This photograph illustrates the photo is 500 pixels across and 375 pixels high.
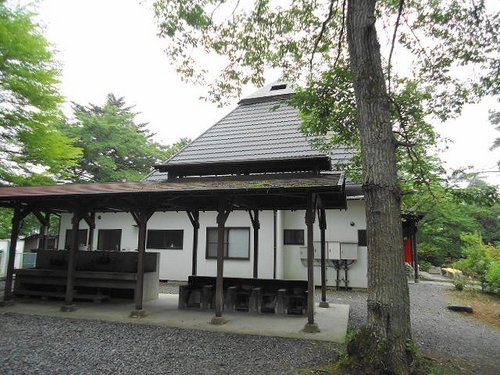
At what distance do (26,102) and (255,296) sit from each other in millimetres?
9454

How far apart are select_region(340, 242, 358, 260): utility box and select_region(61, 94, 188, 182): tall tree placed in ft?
49.1

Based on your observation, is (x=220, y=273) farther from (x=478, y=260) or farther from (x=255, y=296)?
(x=478, y=260)

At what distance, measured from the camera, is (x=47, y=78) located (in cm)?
1140

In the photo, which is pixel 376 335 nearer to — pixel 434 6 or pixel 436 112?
pixel 436 112

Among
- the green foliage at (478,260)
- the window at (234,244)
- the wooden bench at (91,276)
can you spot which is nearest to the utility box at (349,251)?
the window at (234,244)

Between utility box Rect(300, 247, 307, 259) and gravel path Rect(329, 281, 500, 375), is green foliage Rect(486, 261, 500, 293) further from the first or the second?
utility box Rect(300, 247, 307, 259)

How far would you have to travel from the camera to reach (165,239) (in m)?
14.1

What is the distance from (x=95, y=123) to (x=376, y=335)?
2155 centimetres

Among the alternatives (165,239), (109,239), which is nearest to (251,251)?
(165,239)

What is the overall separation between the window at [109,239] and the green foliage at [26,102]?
3586 millimetres

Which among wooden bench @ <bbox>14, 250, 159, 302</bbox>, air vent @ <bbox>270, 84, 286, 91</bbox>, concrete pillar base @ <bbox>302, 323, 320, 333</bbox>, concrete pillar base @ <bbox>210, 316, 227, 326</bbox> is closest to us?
concrete pillar base @ <bbox>302, 323, 320, 333</bbox>

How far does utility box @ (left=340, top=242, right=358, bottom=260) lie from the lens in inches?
478

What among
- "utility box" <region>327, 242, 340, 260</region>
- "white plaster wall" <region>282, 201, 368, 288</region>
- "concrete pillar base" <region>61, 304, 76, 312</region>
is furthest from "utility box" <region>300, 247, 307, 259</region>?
"concrete pillar base" <region>61, 304, 76, 312</region>

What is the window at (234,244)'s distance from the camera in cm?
1312
